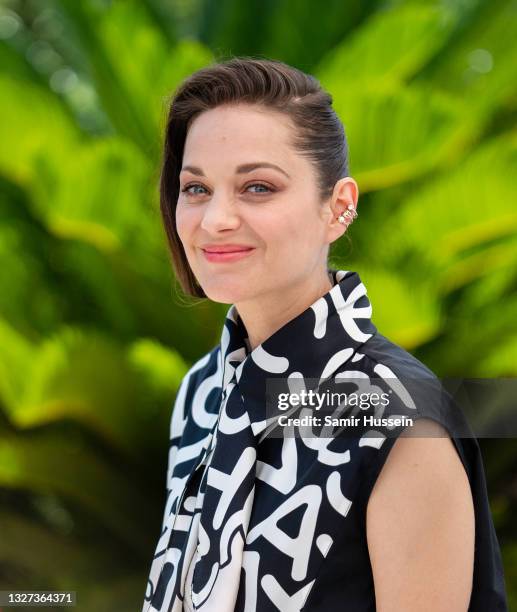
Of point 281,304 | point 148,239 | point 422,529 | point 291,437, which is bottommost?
point 422,529

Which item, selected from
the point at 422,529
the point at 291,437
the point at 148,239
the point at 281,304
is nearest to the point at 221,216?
the point at 281,304

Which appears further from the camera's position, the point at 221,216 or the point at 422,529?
the point at 221,216

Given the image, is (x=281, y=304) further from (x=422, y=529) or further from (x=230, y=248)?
(x=422, y=529)

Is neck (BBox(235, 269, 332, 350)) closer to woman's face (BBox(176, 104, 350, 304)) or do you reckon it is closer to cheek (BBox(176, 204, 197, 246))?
woman's face (BBox(176, 104, 350, 304))

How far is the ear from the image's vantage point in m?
1.47

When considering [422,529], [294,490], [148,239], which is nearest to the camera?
[422,529]

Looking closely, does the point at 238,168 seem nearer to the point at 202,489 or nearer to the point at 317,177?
the point at 317,177

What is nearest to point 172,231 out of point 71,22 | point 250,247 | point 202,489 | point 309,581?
point 250,247

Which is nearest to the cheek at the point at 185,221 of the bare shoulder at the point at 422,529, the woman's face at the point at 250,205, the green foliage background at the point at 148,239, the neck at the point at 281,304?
the woman's face at the point at 250,205

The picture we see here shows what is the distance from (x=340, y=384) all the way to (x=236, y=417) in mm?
183

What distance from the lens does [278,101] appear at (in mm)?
1425

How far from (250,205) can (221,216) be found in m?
0.05

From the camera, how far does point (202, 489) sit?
1.47m

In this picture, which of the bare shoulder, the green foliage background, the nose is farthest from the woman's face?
the green foliage background
